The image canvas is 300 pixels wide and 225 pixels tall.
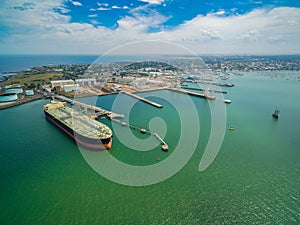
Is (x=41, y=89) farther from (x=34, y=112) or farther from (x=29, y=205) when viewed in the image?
(x=29, y=205)

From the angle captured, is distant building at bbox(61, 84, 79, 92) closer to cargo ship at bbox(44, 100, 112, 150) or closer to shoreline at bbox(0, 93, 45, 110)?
shoreline at bbox(0, 93, 45, 110)

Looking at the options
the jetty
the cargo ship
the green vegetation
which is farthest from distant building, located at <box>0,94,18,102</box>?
the jetty

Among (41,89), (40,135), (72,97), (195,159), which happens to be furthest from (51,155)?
(41,89)

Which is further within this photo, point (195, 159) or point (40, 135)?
point (40, 135)

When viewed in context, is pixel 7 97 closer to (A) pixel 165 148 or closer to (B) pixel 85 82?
(B) pixel 85 82

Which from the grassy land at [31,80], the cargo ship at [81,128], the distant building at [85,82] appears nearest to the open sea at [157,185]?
the cargo ship at [81,128]
